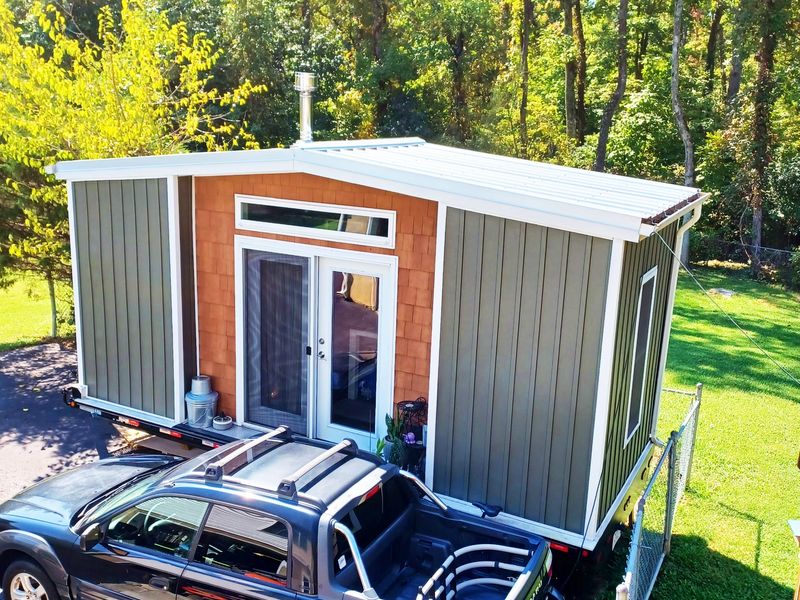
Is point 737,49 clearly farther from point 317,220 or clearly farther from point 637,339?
point 317,220

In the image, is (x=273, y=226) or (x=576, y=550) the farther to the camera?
(x=273, y=226)

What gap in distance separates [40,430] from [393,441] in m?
4.96

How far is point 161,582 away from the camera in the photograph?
4637mm

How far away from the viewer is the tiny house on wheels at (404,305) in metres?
5.34

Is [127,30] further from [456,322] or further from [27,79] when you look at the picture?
[456,322]

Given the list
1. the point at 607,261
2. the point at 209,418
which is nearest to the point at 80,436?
the point at 209,418

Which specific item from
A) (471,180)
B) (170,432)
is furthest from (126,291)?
(471,180)

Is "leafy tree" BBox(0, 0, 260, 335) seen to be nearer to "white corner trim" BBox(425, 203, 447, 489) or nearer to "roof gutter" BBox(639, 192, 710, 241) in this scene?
"white corner trim" BBox(425, 203, 447, 489)

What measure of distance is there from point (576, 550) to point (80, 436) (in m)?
6.04

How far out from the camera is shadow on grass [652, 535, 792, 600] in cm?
604

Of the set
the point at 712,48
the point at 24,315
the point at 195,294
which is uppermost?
the point at 712,48

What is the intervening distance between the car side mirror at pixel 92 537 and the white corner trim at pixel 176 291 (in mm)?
2507

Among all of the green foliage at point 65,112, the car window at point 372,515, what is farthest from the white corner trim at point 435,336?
the green foliage at point 65,112

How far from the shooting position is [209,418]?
7289mm
